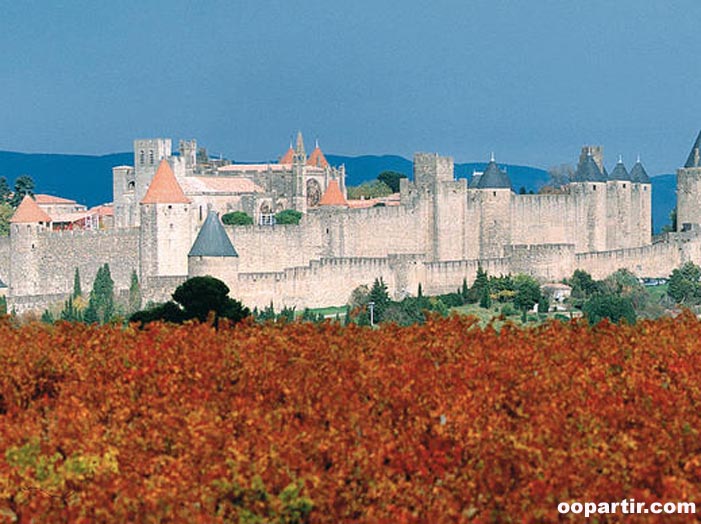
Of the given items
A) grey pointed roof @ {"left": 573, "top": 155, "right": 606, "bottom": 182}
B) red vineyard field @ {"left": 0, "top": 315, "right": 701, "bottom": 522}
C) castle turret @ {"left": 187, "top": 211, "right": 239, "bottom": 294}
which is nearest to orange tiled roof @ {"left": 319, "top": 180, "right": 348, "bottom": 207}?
grey pointed roof @ {"left": 573, "top": 155, "right": 606, "bottom": 182}

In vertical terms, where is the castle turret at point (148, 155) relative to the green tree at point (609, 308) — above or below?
above

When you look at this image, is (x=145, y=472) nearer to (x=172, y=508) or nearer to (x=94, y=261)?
(x=172, y=508)

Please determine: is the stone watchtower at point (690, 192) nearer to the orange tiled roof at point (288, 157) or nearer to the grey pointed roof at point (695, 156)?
the grey pointed roof at point (695, 156)

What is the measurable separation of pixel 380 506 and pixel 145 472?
5.21ft

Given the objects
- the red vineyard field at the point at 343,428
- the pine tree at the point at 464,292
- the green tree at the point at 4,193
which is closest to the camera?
the red vineyard field at the point at 343,428

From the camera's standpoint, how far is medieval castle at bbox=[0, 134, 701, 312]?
41562 mm

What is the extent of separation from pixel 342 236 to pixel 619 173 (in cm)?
1152

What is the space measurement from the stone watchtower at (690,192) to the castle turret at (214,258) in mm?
19340

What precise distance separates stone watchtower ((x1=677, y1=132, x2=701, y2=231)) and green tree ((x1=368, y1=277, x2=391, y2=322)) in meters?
14.5

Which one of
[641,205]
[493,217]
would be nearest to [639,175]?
[641,205]

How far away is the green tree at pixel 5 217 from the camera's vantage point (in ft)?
178

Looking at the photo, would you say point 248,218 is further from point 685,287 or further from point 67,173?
point 67,173

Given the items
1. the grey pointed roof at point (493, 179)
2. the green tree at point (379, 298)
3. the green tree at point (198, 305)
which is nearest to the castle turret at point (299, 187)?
the grey pointed roof at point (493, 179)

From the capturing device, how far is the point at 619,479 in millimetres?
9320
